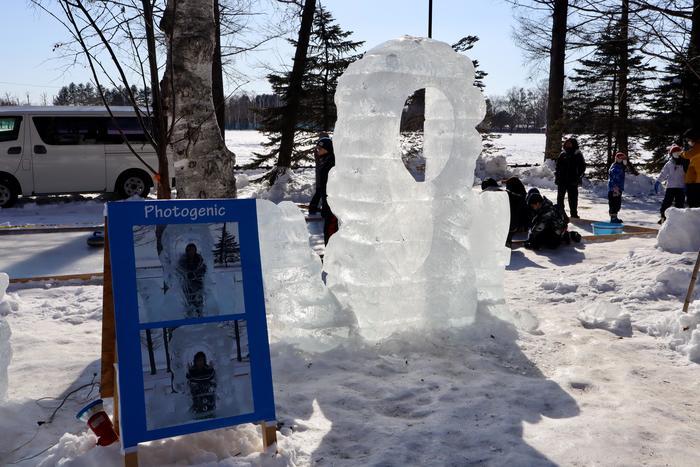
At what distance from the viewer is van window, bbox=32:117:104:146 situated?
12922mm

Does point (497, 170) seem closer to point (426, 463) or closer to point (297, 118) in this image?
point (297, 118)

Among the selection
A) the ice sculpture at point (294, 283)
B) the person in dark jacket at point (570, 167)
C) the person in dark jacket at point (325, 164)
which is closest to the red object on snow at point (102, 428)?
the ice sculpture at point (294, 283)

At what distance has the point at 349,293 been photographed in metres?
4.80

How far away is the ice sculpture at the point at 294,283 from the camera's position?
4.69m

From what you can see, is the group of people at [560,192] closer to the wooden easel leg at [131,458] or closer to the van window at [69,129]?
the van window at [69,129]

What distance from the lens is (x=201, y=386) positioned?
2916 millimetres

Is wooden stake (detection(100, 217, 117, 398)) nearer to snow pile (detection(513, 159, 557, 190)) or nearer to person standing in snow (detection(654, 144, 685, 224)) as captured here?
person standing in snow (detection(654, 144, 685, 224))

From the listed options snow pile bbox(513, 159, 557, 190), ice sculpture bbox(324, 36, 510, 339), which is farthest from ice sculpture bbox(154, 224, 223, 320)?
snow pile bbox(513, 159, 557, 190)

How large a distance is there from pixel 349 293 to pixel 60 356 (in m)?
2.15

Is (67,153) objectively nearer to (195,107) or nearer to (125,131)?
(125,131)

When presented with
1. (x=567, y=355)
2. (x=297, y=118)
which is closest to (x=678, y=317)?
(x=567, y=355)

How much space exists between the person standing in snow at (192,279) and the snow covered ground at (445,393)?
687mm

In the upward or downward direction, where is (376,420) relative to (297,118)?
downward

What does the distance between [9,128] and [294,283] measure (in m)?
10.6
